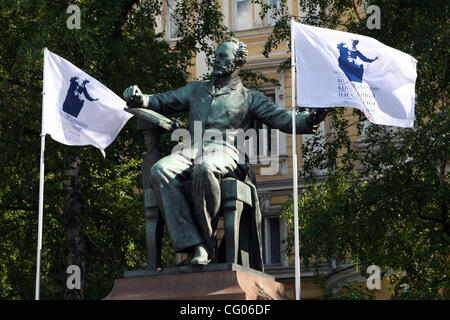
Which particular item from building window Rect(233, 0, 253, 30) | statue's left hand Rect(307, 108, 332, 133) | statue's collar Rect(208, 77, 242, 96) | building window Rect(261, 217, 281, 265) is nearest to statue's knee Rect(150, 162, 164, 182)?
statue's collar Rect(208, 77, 242, 96)

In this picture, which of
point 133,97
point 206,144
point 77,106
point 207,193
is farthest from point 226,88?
point 77,106

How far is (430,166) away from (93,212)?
6.11 metres

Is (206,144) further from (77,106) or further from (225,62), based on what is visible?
(77,106)

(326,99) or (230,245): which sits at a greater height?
(326,99)

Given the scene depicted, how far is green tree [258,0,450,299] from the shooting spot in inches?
658

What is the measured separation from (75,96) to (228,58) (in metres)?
2.72

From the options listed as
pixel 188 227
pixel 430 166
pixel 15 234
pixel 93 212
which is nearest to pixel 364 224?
pixel 430 166

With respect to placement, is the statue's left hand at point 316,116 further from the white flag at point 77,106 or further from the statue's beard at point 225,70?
the white flag at point 77,106

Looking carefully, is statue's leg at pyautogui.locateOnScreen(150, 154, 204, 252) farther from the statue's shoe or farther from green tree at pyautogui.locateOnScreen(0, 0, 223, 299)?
green tree at pyautogui.locateOnScreen(0, 0, 223, 299)

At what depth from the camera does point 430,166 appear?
54.4 ft

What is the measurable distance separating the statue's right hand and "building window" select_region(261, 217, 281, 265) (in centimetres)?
1869

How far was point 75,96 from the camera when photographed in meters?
12.6

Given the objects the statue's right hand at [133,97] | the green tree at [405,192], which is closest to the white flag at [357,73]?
the statue's right hand at [133,97]
